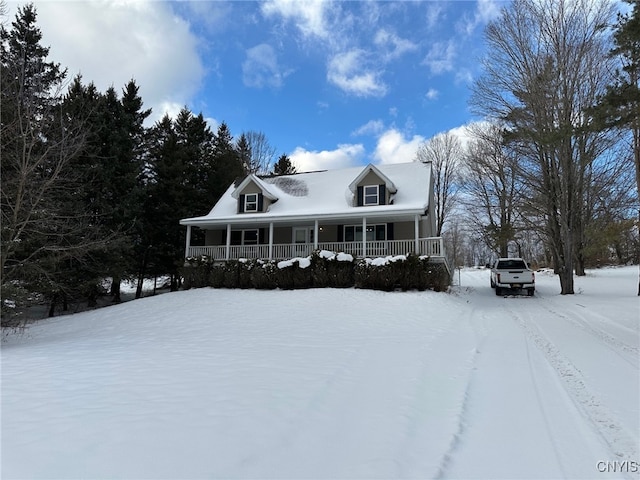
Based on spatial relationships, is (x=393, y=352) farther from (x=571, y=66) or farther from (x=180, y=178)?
(x=180, y=178)

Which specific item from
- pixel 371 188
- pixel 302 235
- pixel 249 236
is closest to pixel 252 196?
pixel 249 236

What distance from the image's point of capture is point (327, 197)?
21.6 m

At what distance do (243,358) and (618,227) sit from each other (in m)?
18.8

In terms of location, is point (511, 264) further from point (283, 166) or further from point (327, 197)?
point (283, 166)

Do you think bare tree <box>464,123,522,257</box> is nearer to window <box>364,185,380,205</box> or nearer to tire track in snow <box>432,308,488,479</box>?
window <box>364,185,380,205</box>

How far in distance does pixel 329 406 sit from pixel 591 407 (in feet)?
9.48

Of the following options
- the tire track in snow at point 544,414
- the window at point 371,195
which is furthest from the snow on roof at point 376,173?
the tire track in snow at point 544,414

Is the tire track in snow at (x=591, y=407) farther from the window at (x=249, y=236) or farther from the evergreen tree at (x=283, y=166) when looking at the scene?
the evergreen tree at (x=283, y=166)

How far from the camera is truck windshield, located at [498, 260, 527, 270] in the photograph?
1858cm

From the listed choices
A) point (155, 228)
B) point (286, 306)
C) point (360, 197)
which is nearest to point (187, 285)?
point (155, 228)

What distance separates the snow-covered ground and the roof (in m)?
10.2

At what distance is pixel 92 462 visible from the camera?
111 inches

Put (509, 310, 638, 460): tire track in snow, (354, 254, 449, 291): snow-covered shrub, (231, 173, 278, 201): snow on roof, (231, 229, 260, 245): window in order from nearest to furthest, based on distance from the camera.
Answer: (509, 310, 638, 460): tire track in snow, (354, 254, 449, 291): snow-covered shrub, (231, 173, 278, 201): snow on roof, (231, 229, 260, 245): window

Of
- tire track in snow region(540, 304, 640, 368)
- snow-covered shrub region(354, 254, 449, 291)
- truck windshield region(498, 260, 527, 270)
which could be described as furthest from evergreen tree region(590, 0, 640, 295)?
truck windshield region(498, 260, 527, 270)
